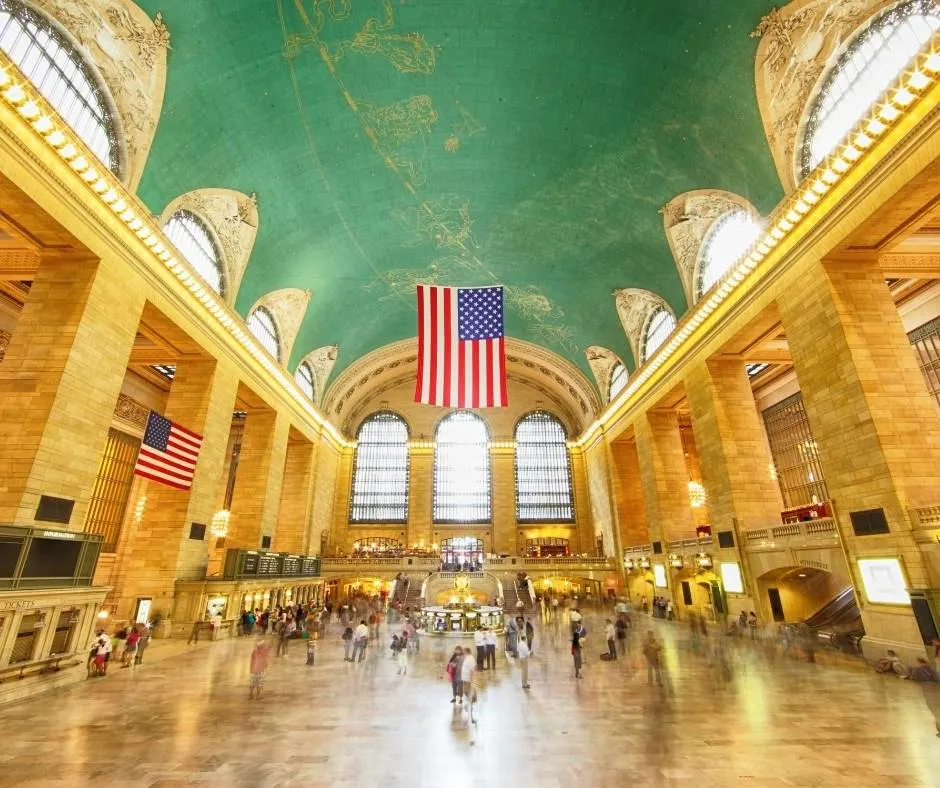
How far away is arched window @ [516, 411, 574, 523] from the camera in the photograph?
3419cm

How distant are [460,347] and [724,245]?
997cm

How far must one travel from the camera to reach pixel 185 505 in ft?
50.6

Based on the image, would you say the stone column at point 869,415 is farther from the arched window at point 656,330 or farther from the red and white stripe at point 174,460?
the red and white stripe at point 174,460

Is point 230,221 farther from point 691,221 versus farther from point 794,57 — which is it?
point 794,57

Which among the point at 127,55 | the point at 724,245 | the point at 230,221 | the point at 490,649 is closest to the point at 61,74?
the point at 127,55

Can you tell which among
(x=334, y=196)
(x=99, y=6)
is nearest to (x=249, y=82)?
(x=99, y=6)

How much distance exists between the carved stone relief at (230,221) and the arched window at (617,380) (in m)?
18.7

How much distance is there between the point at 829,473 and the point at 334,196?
17.5 meters

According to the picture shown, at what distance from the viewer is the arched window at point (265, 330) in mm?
20297

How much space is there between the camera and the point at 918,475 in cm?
1041

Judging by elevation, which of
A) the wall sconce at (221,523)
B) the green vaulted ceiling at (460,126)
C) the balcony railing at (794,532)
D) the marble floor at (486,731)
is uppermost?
the green vaulted ceiling at (460,126)

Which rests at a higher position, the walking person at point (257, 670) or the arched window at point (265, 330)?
the arched window at point (265, 330)

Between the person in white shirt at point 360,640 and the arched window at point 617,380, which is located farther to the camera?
the arched window at point 617,380

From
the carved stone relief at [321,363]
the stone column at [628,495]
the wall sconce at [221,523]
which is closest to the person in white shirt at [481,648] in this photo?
the stone column at [628,495]
